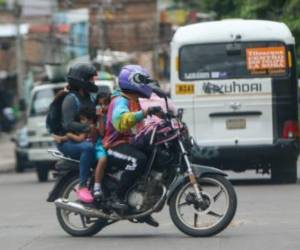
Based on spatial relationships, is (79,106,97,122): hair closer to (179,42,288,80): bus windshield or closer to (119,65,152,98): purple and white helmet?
(119,65,152,98): purple and white helmet

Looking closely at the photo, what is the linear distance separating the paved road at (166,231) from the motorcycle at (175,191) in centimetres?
22

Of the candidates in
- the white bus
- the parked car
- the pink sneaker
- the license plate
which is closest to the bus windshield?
the white bus

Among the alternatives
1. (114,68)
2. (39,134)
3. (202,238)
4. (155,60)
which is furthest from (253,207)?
(155,60)

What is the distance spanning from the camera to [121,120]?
10.9 metres

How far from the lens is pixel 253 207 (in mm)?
14156

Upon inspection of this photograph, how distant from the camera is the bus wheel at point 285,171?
58.7ft

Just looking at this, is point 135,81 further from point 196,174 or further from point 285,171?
point 285,171

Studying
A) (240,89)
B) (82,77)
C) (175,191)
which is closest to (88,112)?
(82,77)

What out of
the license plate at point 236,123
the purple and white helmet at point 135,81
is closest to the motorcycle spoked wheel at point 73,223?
the purple and white helmet at point 135,81

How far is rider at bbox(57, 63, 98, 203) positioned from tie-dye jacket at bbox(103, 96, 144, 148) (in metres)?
0.26

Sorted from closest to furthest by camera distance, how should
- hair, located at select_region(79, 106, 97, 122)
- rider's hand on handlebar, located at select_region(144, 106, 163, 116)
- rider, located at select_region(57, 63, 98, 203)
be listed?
1. rider's hand on handlebar, located at select_region(144, 106, 163, 116)
2. rider, located at select_region(57, 63, 98, 203)
3. hair, located at select_region(79, 106, 97, 122)

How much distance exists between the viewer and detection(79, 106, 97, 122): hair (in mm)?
11559

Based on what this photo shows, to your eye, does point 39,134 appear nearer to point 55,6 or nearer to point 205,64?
point 205,64

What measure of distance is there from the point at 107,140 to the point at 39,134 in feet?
38.6
